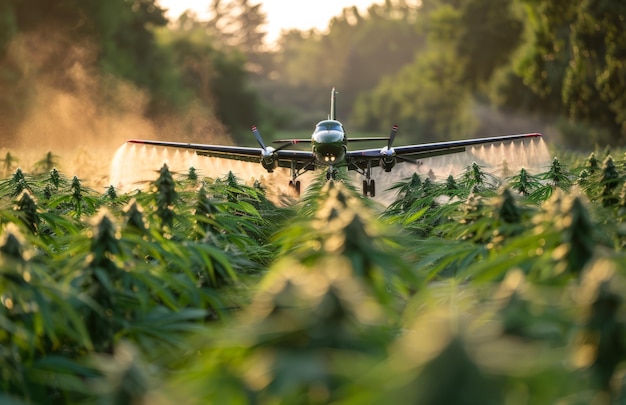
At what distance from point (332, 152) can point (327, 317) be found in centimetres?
2989

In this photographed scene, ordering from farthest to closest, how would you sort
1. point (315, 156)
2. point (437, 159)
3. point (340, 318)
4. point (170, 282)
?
point (437, 159), point (315, 156), point (170, 282), point (340, 318)

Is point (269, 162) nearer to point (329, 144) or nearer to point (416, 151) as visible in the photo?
point (329, 144)

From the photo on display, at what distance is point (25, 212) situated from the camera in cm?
644

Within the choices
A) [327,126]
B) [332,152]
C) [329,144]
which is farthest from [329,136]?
[327,126]

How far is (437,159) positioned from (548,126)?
240ft

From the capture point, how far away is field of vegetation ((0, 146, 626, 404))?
2375 millimetres

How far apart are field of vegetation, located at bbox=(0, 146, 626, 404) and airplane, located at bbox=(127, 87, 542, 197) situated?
896 inches

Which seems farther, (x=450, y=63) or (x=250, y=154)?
(x=450, y=63)

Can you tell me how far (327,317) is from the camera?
2.62 meters

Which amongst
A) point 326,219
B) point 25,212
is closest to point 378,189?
point 25,212

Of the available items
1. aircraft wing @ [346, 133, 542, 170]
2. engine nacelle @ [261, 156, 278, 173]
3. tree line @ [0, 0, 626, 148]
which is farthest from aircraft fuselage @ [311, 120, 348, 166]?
tree line @ [0, 0, 626, 148]

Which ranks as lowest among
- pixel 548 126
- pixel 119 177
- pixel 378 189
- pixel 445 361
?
pixel 445 361

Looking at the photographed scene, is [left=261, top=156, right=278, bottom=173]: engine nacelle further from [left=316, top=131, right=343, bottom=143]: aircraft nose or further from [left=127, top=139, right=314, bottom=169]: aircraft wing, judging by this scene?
Result: [left=316, top=131, right=343, bottom=143]: aircraft nose

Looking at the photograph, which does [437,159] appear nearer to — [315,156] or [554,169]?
[315,156]
